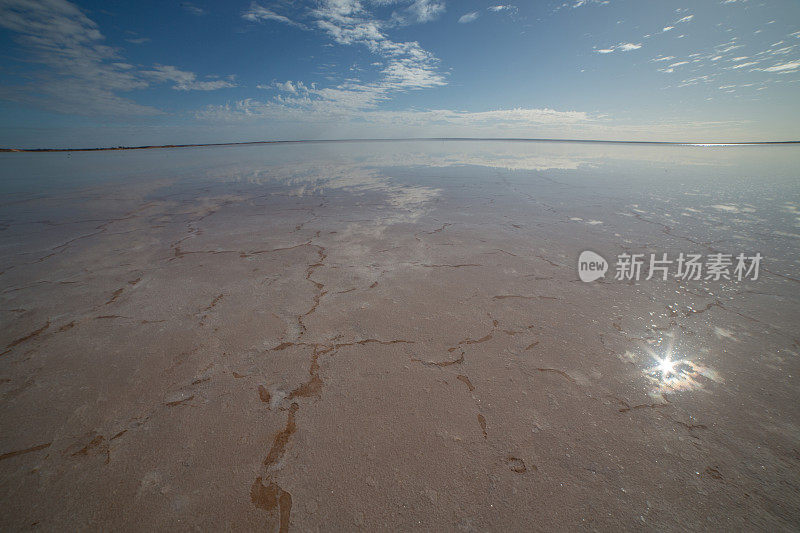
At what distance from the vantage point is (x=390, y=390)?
1.52 meters

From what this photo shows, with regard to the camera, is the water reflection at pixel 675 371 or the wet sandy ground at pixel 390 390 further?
the water reflection at pixel 675 371

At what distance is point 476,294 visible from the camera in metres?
2.39

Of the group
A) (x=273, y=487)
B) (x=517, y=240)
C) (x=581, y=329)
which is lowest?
(x=273, y=487)

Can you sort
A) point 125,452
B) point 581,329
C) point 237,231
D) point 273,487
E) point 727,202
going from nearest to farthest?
point 273,487, point 125,452, point 581,329, point 237,231, point 727,202

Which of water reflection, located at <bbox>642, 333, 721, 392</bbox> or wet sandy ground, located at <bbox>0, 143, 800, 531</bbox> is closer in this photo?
wet sandy ground, located at <bbox>0, 143, 800, 531</bbox>

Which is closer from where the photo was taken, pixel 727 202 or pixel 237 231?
pixel 237 231

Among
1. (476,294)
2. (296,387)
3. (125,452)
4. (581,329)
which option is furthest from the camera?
(476,294)

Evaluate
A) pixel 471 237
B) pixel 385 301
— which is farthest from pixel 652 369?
pixel 471 237

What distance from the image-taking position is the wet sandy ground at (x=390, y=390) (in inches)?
42.1

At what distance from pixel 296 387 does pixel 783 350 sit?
2.84 metres

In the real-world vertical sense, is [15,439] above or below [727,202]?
below

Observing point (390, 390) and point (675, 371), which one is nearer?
point (390, 390)

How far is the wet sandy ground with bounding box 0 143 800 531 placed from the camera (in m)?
1.07

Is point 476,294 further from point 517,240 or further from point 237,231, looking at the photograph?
point 237,231
